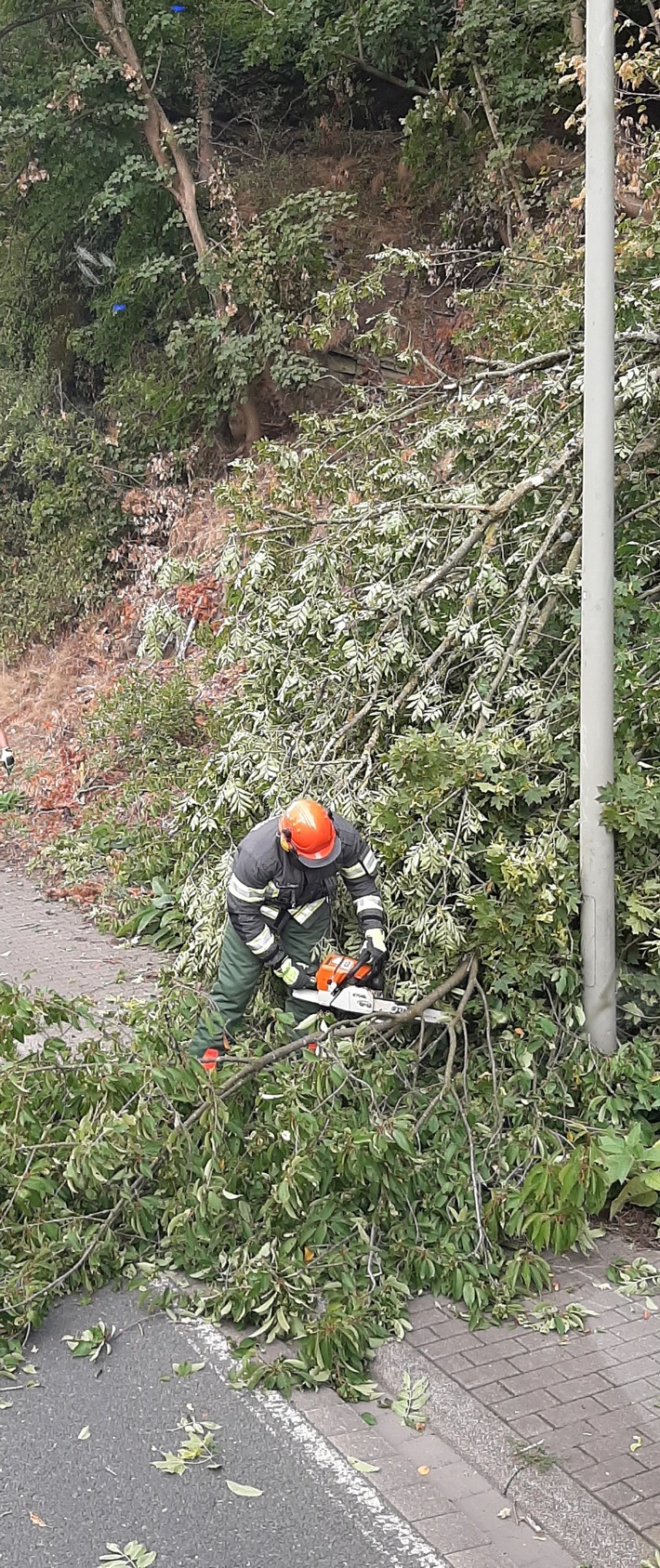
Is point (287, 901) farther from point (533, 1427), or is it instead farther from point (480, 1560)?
point (480, 1560)

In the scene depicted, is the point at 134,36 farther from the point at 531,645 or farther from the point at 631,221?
the point at 531,645

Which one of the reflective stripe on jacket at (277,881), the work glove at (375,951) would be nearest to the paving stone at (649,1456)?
the work glove at (375,951)

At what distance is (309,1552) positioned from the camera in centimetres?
313

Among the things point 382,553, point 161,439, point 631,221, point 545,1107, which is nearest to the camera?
point 545,1107

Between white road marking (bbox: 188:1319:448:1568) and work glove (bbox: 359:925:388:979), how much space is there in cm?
166

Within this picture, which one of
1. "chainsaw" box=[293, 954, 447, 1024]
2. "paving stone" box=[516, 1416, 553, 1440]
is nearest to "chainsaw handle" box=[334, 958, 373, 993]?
"chainsaw" box=[293, 954, 447, 1024]

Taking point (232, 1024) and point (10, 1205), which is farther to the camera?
point (232, 1024)

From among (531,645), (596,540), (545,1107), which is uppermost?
(596,540)

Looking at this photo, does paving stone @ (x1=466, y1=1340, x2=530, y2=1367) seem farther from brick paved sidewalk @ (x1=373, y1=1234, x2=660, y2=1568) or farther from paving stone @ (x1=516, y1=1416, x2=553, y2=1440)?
paving stone @ (x1=516, y1=1416, x2=553, y2=1440)

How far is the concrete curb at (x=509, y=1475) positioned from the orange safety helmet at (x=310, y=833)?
1.92 metres

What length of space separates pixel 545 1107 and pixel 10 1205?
76.2 inches

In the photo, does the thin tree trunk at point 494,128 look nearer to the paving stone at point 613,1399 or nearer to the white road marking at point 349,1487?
the paving stone at point 613,1399

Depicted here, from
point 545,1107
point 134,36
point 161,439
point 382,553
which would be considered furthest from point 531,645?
point 134,36

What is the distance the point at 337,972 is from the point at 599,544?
6.66ft
